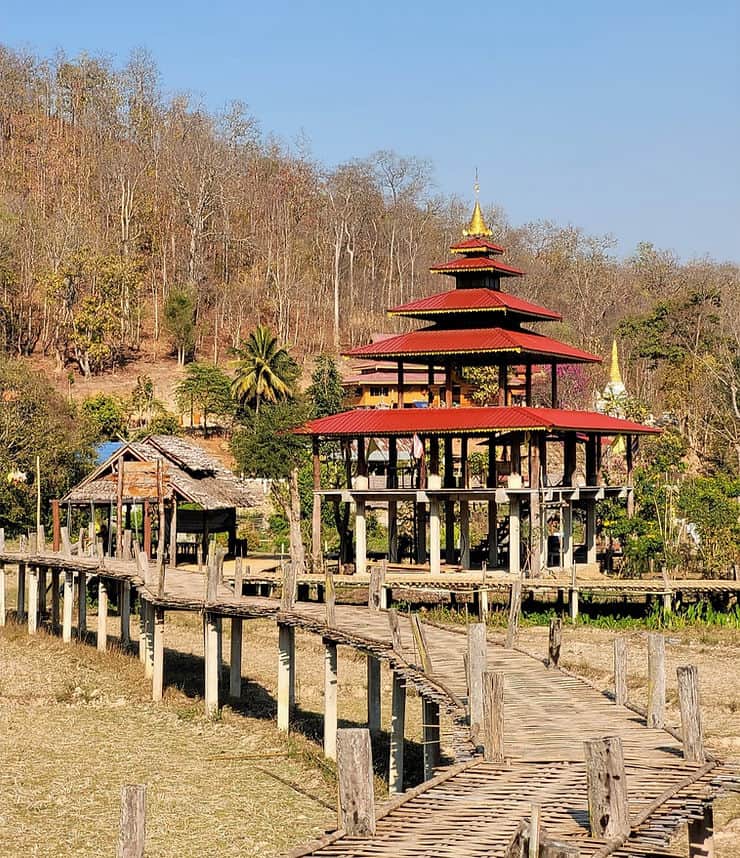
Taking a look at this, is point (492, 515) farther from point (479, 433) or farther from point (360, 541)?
point (360, 541)

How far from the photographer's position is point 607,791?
12.9 metres

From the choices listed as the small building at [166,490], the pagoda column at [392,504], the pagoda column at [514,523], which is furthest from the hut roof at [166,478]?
the pagoda column at [514,523]

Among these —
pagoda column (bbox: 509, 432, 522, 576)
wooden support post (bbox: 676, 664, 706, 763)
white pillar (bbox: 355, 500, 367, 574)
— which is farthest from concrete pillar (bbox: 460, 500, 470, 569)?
wooden support post (bbox: 676, 664, 706, 763)

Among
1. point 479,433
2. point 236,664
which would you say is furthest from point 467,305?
point 236,664

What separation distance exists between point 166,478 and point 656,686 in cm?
2408

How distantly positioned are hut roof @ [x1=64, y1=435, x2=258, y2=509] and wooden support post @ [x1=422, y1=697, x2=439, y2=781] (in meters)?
21.4

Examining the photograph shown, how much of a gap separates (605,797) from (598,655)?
20446 millimetres

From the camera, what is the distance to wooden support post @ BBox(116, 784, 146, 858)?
10750 mm

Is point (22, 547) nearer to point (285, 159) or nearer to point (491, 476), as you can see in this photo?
point (491, 476)

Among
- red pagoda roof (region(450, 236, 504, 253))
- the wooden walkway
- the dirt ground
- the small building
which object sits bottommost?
the dirt ground

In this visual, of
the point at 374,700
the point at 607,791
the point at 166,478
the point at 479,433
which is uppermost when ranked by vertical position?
the point at 479,433

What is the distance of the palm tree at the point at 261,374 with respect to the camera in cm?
7462

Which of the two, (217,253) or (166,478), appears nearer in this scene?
(166,478)

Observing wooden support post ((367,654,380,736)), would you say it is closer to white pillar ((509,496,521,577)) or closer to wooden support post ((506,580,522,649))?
wooden support post ((506,580,522,649))
